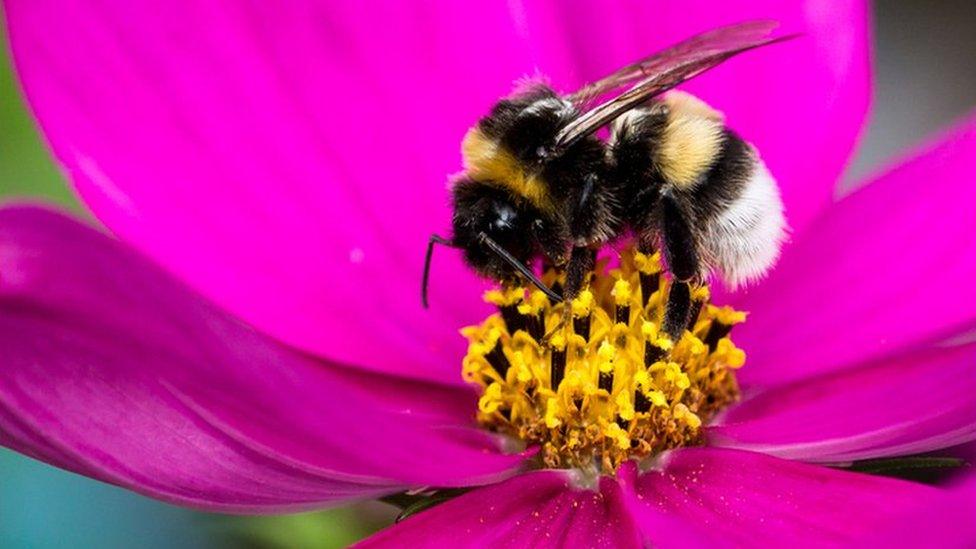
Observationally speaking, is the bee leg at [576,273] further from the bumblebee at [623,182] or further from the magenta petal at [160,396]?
the magenta petal at [160,396]

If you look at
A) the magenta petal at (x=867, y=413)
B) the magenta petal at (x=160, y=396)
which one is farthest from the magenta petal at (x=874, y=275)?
Result: the magenta petal at (x=160, y=396)

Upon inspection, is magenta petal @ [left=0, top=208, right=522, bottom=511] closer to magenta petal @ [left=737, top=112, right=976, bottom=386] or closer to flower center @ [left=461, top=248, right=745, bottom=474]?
flower center @ [left=461, top=248, right=745, bottom=474]

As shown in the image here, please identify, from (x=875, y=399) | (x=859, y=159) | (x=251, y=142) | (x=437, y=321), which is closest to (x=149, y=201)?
(x=251, y=142)

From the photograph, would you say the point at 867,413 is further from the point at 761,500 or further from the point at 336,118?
the point at 336,118

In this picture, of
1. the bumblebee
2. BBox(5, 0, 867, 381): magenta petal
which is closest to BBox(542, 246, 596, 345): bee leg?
the bumblebee

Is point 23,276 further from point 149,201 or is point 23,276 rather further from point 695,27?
point 695,27

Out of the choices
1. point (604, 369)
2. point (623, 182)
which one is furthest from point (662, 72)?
point (604, 369)
